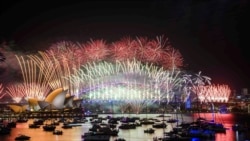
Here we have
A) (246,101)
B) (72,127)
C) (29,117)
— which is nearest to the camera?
(72,127)

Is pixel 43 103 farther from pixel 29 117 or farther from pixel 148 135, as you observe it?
pixel 148 135

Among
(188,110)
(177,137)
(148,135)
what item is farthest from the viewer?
(188,110)

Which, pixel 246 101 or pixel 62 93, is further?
pixel 246 101

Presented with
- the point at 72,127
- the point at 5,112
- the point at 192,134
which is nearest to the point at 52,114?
the point at 5,112

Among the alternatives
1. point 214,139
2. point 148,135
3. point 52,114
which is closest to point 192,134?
point 214,139

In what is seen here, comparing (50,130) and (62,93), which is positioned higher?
(62,93)

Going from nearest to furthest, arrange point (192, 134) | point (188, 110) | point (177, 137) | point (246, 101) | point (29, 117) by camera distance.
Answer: point (177, 137), point (192, 134), point (29, 117), point (188, 110), point (246, 101)

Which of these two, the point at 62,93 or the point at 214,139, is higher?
the point at 62,93

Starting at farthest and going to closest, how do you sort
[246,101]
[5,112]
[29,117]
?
[246,101] < [5,112] < [29,117]

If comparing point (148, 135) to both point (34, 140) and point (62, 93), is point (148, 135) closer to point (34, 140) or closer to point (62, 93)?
point (34, 140)
